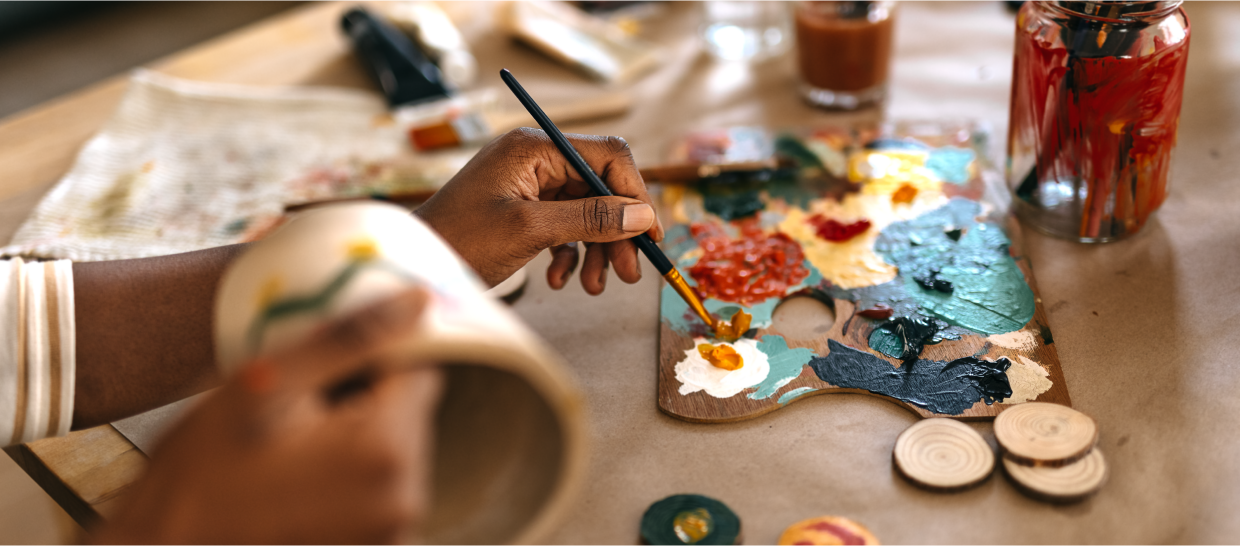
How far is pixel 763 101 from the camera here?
140 cm

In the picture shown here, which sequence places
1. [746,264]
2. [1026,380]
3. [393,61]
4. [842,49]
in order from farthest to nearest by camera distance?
[393,61], [842,49], [746,264], [1026,380]

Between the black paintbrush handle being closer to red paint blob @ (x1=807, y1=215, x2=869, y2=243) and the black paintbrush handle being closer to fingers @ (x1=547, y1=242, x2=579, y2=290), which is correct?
fingers @ (x1=547, y1=242, x2=579, y2=290)

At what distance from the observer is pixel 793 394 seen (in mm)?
815

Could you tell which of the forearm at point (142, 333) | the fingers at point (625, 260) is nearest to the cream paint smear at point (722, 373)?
the fingers at point (625, 260)

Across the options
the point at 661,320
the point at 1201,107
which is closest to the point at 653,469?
the point at 661,320

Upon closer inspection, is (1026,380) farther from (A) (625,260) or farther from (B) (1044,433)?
(A) (625,260)

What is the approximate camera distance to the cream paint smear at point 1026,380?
78 cm

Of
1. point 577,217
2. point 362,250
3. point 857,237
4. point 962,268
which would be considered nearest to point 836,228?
point 857,237

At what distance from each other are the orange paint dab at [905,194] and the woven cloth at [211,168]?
0.63 m

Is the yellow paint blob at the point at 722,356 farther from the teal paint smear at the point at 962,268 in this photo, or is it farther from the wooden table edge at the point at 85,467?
the wooden table edge at the point at 85,467

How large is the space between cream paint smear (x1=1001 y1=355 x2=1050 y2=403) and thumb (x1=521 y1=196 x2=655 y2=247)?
0.38 m

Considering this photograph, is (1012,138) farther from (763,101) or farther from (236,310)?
(236,310)

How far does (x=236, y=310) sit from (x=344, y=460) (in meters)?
0.13

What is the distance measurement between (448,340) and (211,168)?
3.37 ft
